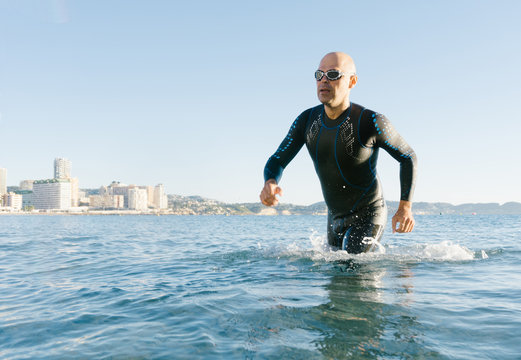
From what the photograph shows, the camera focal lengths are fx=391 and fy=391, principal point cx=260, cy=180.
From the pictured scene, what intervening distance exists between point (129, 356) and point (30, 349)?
859 mm

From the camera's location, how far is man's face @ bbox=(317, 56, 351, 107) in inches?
184

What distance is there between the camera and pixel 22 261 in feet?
29.3

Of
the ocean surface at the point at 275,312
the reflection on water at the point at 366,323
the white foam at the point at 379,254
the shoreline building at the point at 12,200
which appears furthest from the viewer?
the shoreline building at the point at 12,200

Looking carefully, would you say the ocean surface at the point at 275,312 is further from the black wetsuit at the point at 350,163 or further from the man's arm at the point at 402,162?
the man's arm at the point at 402,162

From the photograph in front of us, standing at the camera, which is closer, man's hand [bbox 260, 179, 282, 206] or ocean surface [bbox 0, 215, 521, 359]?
ocean surface [bbox 0, 215, 521, 359]

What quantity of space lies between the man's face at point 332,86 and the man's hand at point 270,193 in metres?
1.22

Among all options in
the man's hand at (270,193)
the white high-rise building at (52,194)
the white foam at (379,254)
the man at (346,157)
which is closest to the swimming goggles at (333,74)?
the man at (346,157)

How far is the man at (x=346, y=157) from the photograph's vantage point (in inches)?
183

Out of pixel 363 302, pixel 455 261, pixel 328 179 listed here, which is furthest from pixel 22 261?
pixel 455 261

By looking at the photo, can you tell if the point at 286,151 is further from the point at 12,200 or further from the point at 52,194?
the point at 12,200

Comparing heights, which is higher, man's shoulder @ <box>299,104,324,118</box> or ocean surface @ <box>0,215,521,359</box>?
man's shoulder @ <box>299,104,324,118</box>

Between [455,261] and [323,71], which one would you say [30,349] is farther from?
[455,261]

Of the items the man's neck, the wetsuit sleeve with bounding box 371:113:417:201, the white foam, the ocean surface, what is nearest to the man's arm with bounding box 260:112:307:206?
the man's neck

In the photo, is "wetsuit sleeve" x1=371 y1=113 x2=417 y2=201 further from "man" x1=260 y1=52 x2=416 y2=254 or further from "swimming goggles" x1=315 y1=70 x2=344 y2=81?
"swimming goggles" x1=315 y1=70 x2=344 y2=81
